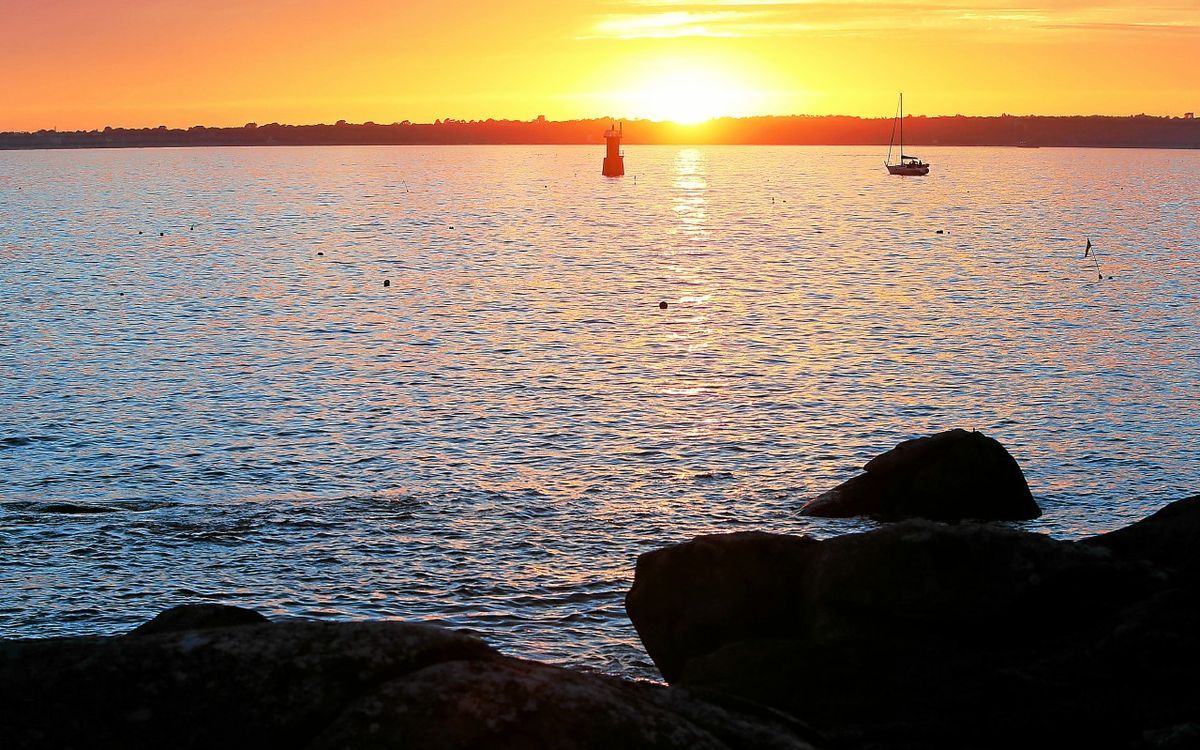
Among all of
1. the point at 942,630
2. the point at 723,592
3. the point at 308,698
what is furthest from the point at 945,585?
the point at 308,698

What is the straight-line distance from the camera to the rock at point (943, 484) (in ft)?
68.3

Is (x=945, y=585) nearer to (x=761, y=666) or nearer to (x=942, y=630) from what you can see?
(x=942, y=630)

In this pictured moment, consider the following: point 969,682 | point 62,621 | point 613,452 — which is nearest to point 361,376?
point 613,452

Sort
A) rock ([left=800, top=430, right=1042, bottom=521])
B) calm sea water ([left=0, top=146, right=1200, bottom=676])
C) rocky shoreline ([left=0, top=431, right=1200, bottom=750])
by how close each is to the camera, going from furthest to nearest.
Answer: rock ([left=800, top=430, right=1042, bottom=521]) < calm sea water ([left=0, top=146, right=1200, bottom=676]) < rocky shoreline ([left=0, top=431, right=1200, bottom=750])

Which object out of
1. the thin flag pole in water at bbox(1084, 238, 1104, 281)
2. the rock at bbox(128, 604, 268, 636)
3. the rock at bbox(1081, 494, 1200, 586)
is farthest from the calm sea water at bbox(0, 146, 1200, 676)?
the rock at bbox(128, 604, 268, 636)

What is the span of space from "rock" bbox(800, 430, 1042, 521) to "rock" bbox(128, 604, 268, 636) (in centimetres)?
1350

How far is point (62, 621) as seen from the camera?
17.6 m

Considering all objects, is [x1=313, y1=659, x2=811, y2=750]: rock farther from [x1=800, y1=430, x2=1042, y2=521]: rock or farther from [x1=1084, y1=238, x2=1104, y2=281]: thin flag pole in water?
[x1=1084, y1=238, x2=1104, y2=281]: thin flag pole in water

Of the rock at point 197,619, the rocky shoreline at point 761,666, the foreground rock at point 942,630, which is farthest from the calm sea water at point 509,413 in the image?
the rock at point 197,619

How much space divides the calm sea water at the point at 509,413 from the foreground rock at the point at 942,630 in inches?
127

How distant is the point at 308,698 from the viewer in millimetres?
7125

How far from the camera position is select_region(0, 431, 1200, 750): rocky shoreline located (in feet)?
23.1

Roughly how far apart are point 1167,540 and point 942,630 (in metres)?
3.20

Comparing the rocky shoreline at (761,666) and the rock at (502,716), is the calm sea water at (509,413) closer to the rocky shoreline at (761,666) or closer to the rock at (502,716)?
the rocky shoreline at (761,666)
